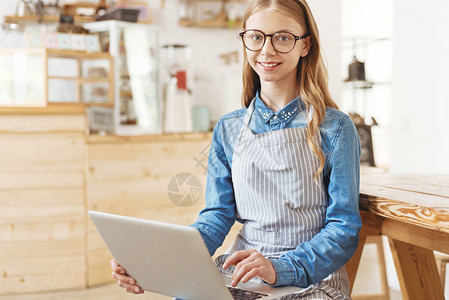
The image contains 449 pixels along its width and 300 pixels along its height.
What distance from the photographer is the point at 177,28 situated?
6629mm

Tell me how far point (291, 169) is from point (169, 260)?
0.41 m

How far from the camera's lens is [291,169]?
4.33 feet

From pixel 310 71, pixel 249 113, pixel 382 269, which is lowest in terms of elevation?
pixel 382 269

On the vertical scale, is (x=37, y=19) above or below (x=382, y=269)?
above

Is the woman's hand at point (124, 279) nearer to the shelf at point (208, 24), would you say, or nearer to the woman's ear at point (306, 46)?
the woman's ear at point (306, 46)

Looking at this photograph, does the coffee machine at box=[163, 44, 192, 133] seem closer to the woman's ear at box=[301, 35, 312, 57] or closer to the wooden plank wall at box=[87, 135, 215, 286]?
the wooden plank wall at box=[87, 135, 215, 286]

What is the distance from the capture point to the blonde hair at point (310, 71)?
4.25 feet

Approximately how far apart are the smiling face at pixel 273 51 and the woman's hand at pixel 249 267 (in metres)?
0.45

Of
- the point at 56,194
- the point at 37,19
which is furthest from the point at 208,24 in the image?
the point at 56,194

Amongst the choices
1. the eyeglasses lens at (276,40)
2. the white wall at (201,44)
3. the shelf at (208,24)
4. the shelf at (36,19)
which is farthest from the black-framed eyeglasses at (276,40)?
the shelf at (208,24)

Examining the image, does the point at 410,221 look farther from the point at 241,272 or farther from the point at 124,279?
the point at 124,279

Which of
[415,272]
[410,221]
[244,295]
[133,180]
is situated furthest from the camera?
[133,180]

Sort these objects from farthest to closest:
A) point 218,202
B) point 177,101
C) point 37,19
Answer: point 37,19 < point 177,101 < point 218,202

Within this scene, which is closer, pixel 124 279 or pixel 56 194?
pixel 124 279
